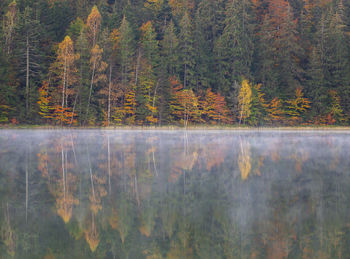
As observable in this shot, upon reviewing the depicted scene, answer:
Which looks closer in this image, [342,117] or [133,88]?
[133,88]

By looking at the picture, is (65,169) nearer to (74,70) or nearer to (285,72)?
(74,70)

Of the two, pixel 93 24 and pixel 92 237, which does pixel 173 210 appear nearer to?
pixel 92 237

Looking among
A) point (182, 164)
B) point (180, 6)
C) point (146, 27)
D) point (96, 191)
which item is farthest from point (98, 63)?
point (96, 191)

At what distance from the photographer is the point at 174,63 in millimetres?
56344

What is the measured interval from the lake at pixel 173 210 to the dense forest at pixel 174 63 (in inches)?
1285

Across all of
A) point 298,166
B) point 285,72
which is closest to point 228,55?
point 285,72

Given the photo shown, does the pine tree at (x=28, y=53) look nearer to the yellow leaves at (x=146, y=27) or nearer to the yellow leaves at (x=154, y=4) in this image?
the yellow leaves at (x=146, y=27)

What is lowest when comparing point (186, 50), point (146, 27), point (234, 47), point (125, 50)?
point (125, 50)

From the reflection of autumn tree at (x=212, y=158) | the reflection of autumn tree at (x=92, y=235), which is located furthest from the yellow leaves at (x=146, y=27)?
the reflection of autumn tree at (x=92, y=235)

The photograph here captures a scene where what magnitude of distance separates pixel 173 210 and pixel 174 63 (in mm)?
48554

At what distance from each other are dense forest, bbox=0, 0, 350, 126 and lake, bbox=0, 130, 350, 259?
107ft

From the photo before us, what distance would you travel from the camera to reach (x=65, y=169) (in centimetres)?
1467

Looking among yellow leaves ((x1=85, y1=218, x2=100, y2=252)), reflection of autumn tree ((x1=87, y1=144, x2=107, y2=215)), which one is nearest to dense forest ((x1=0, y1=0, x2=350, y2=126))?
reflection of autumn tree ((x1=87, y1=144, x2=107, y2=215))

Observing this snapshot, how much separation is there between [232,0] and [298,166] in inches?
1943
